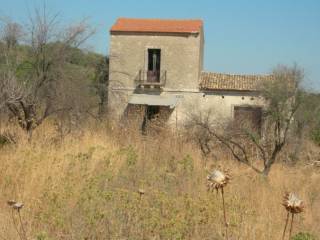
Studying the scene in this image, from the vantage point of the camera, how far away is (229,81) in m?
29.1

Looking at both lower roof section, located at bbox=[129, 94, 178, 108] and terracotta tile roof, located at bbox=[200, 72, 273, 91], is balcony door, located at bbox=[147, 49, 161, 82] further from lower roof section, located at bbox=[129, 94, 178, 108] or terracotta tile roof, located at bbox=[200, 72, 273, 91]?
terracotta tile roof, located at bbox=[200, 72, 273, 91]

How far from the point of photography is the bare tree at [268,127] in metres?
14.3

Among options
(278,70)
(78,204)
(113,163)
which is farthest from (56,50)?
(278,70)

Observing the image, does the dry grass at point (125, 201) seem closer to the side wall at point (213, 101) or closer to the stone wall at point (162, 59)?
the side wall at point (213, 101)

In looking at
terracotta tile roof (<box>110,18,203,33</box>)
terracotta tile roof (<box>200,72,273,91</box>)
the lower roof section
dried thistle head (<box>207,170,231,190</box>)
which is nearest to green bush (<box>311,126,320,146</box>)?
terracotta tile roof (<box>200,72,273,91</box>)

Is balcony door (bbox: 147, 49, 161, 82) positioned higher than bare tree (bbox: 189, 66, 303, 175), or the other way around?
balcony door (bbox: 147, 49, 161, 82)

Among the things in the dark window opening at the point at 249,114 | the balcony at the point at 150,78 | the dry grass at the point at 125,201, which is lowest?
the dry grass at the point at 125,201

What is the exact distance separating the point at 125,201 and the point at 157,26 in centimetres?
A: 2477

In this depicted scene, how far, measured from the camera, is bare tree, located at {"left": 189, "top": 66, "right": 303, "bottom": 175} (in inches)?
564

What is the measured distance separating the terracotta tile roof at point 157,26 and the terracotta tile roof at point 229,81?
305cm

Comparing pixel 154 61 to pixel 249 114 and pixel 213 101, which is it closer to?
pixel 213 101

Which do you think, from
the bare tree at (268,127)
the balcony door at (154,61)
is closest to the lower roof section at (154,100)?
the balcony door at (154,61)

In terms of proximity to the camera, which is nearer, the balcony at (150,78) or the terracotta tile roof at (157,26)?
the terracotta tile roof at (157,26)

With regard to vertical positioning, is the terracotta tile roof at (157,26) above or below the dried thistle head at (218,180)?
above
